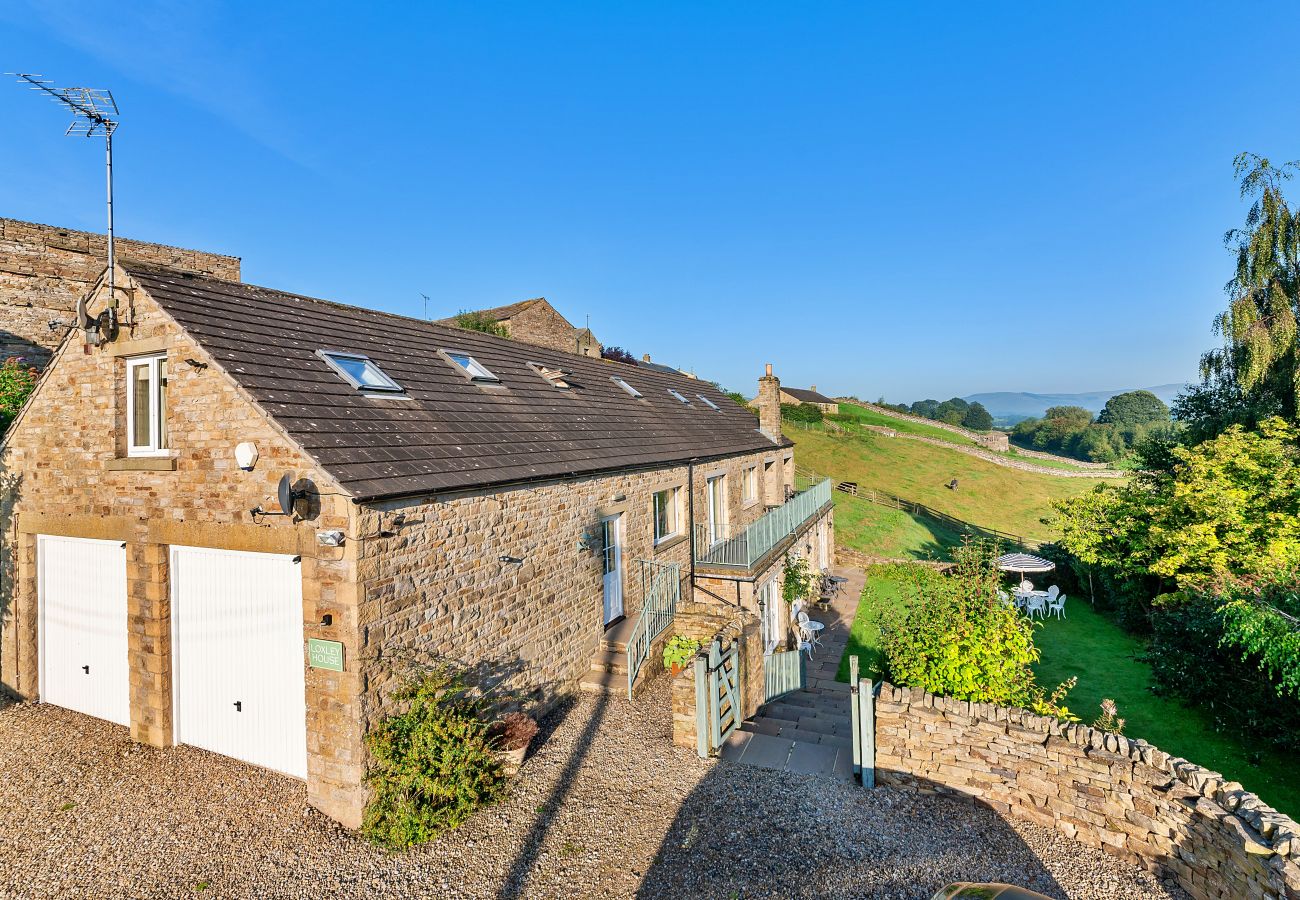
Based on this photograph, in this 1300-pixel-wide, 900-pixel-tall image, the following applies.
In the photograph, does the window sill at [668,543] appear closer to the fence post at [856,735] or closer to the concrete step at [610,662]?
the concrete step at [610,662]

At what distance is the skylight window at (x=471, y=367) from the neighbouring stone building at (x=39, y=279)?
9644 millimetres

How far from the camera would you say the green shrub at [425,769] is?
20.7 feet

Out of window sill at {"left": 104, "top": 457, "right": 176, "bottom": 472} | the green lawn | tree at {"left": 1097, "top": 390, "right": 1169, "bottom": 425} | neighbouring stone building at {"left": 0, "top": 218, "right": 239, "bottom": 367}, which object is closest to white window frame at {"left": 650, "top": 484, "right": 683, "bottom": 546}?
the green lawn

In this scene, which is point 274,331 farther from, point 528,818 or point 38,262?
point 38,262

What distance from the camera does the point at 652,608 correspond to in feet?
38.8

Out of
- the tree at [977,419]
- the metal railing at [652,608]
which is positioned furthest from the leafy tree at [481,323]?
the tree at [977,419]

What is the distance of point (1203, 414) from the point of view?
20859 millimetres

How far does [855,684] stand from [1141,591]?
15.7m

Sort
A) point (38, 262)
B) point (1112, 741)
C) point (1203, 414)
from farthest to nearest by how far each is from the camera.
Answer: point (1203, 414)
point (38, 262)
point (1112, 741)

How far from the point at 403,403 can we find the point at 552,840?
606 cm

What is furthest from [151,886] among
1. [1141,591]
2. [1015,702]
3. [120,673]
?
[1141,591]

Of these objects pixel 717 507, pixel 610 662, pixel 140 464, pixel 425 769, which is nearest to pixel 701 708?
pixel 610 662

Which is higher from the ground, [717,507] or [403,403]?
[403,403]

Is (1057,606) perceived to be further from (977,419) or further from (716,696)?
(977,419)
